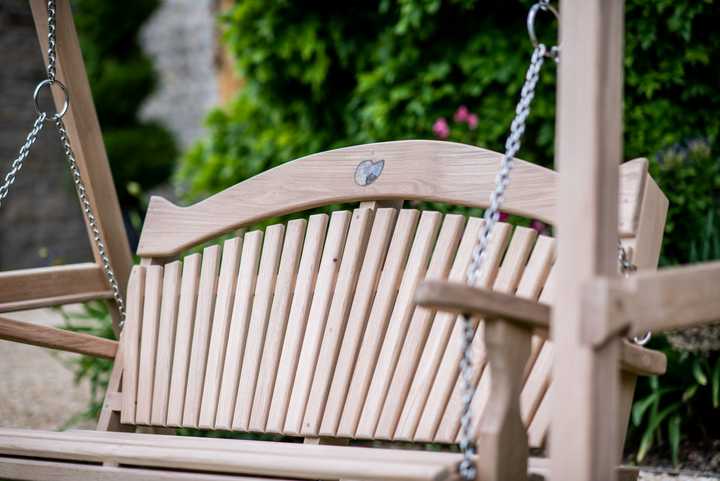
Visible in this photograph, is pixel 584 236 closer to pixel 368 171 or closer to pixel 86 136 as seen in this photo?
pixel 368 171

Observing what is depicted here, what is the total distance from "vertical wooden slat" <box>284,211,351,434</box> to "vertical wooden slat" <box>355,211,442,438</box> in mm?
173

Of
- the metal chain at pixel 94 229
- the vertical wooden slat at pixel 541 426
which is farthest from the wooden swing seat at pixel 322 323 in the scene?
the metal chain at pixel 94 229

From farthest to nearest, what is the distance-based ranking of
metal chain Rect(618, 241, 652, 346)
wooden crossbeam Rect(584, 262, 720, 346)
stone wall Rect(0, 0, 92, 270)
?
stone wall Rect(0, 0, 92, 270), metal chain Rect(618, 241, 652, 346), wooden crossbeam Rect(584, 262, 720, 346)

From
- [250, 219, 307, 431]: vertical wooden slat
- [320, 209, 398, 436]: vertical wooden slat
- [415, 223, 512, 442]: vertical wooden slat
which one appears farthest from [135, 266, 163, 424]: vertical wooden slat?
[415, 223, 512, 442]: vertical wooden slat

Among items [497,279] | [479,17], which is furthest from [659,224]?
[479,17]

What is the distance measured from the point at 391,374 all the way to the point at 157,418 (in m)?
0.73

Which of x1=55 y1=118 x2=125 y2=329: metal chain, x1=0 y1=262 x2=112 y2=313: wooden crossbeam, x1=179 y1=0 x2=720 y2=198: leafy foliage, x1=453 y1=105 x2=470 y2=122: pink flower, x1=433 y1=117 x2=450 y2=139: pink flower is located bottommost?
x1=0 y1=262 x2=112 y2=313: wooden crossbeam

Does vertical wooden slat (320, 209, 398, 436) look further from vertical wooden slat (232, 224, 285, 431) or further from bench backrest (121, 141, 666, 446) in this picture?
vertical wooden slat (232, 224, 285, 431)

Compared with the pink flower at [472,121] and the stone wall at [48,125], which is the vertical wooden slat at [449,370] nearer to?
the pink flower at [472,121]

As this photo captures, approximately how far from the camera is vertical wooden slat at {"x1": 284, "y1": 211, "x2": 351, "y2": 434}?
2.16 meters

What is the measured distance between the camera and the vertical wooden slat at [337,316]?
2.14 m

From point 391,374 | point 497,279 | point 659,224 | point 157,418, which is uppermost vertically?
point 659,224

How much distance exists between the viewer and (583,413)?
1.34 metres

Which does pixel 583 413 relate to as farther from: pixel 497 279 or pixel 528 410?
pixel 497 279
